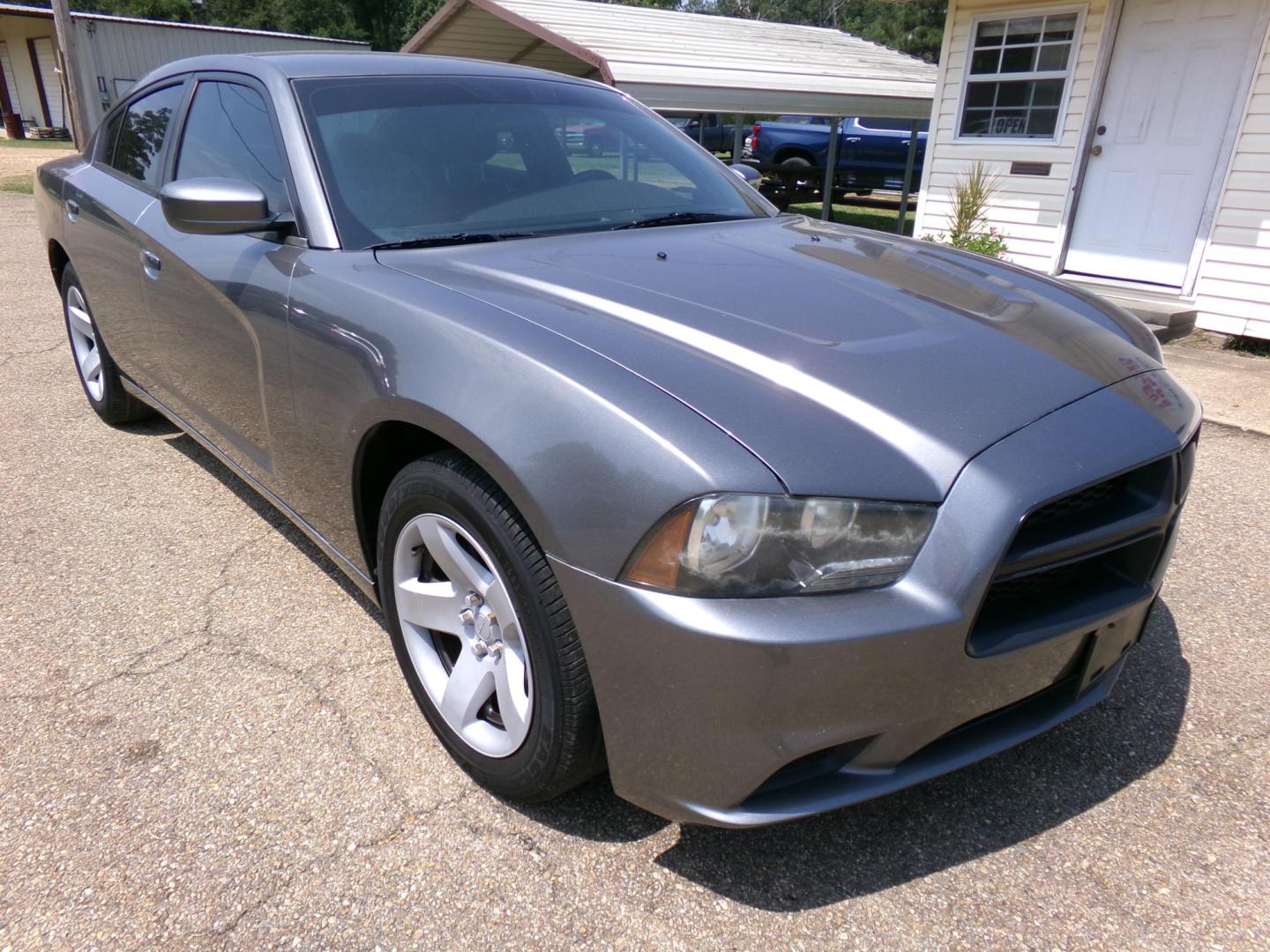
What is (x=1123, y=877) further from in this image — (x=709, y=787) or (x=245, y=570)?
(x=245, y=570)

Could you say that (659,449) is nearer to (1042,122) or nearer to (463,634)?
(463,634)

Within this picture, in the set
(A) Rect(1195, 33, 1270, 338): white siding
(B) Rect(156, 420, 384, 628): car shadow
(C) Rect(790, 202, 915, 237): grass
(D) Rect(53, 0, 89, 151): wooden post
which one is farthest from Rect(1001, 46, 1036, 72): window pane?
(D) Rect(53, 0, 89, 151): wooden post

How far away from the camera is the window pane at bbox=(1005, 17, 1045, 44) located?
7.98 m

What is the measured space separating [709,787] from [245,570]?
6.97 feet

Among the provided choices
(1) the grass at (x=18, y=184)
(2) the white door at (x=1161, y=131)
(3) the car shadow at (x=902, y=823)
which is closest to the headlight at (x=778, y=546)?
(3) the car shadow at (x=902, y=823)

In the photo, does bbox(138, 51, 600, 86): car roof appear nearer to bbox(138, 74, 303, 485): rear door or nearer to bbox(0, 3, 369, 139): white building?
bbox(138, 74, 303, 485): rear door

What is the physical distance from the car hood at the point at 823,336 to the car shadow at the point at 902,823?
87 centimetres

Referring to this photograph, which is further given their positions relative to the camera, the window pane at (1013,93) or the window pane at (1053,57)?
the window pane at (1013,93)

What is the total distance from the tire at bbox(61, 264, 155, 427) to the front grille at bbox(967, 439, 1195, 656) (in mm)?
3938

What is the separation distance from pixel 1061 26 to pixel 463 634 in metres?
8.26

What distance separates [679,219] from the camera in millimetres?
2883

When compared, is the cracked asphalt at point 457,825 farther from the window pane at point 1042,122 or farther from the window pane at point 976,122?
the window pane at point 976,122

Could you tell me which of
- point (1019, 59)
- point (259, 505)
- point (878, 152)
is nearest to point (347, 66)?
point (259, 505)

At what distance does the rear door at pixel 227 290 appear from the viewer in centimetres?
249
